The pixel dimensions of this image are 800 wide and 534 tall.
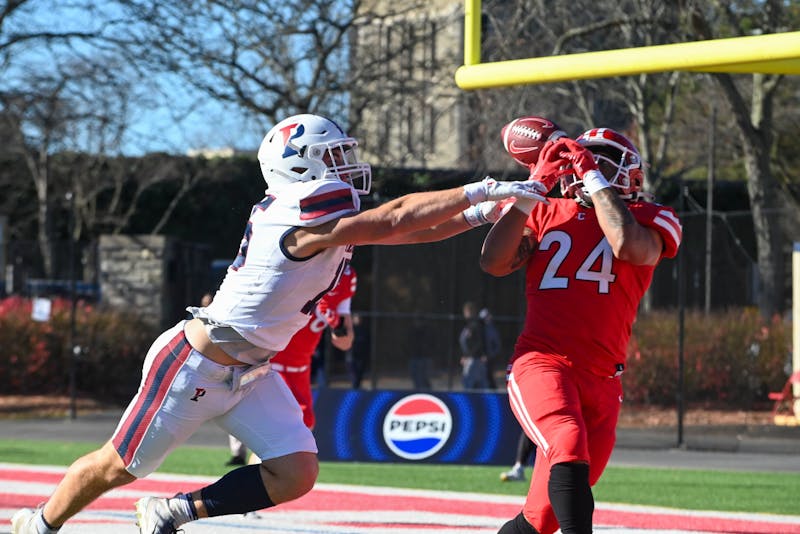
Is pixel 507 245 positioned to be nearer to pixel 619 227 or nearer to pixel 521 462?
pixel 619 227

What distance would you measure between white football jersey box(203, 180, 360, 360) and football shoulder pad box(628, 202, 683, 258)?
1.21m

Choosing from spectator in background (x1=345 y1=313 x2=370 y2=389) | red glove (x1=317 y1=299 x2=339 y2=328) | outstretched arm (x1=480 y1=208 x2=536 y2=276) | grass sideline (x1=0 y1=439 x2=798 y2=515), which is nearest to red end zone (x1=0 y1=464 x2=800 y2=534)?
grass sideline (x1=0 y1=439 x2=798 y2=515)

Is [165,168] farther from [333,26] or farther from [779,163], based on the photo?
[779,163]

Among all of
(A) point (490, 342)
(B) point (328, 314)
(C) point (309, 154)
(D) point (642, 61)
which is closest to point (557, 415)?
(C) point (309, 154)

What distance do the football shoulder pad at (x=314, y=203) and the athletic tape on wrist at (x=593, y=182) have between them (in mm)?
929

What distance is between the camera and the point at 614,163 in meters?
5.30

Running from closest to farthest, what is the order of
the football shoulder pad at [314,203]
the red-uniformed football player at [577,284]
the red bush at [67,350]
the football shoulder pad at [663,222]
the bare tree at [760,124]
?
1. the football shoulder pad at [314,203]
2. the red-uniformed football player at [577,284]
3. the football shoulder pad at [663,222]
4. the bare tree at [760,124]
5. the red bush at [67,350]

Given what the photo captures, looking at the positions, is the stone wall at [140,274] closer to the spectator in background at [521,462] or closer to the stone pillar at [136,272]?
the stone pillar at [136,272]

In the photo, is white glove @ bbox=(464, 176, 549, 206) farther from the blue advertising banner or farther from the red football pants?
the blue advertising banner

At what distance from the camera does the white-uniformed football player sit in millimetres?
4984

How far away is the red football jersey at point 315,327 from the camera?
8367 millimetres

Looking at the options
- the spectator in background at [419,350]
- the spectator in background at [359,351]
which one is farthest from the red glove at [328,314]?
the spectator in background at [359,351]

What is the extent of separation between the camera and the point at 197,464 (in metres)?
12.0

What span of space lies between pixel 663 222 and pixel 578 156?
471 millimetres
